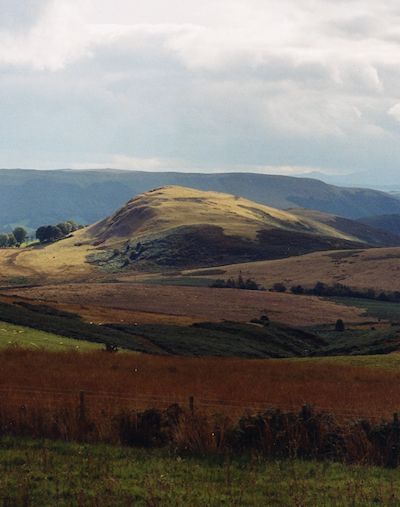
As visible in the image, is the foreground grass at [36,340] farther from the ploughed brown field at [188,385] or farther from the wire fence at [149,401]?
the wire fence at [149,401]

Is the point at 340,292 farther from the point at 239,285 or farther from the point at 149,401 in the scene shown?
the point at 149,401

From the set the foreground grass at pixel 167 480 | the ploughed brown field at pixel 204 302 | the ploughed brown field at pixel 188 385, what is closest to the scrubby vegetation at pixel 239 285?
the ploughed brown field at pixel 204 302

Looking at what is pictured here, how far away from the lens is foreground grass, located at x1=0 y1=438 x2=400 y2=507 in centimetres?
1858

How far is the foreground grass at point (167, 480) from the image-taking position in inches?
731

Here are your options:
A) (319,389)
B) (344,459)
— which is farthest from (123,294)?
(344,459)

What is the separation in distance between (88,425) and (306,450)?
7.06 m

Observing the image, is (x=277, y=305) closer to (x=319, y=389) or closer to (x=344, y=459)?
(x=319, y=389)

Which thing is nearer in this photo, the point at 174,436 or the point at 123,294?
the point at 174,436

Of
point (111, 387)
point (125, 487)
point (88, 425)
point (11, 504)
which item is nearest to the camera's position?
point (11, 504)

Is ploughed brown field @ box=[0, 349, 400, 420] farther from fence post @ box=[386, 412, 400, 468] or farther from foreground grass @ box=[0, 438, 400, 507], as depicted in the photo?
foreground grass @ box=[0, 438, 400, 507]

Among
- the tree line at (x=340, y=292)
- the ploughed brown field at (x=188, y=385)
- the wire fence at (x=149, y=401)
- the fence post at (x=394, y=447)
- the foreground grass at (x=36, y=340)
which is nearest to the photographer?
the fence post at (x=394, y=447)

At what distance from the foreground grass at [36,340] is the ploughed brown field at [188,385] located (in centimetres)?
867

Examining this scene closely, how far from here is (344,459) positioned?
22.9 metres

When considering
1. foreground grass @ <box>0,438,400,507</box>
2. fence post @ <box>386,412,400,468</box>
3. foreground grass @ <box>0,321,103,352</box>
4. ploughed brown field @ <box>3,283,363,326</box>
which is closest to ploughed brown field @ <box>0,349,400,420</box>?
fence post @ <box>386,412,400,468</box>
